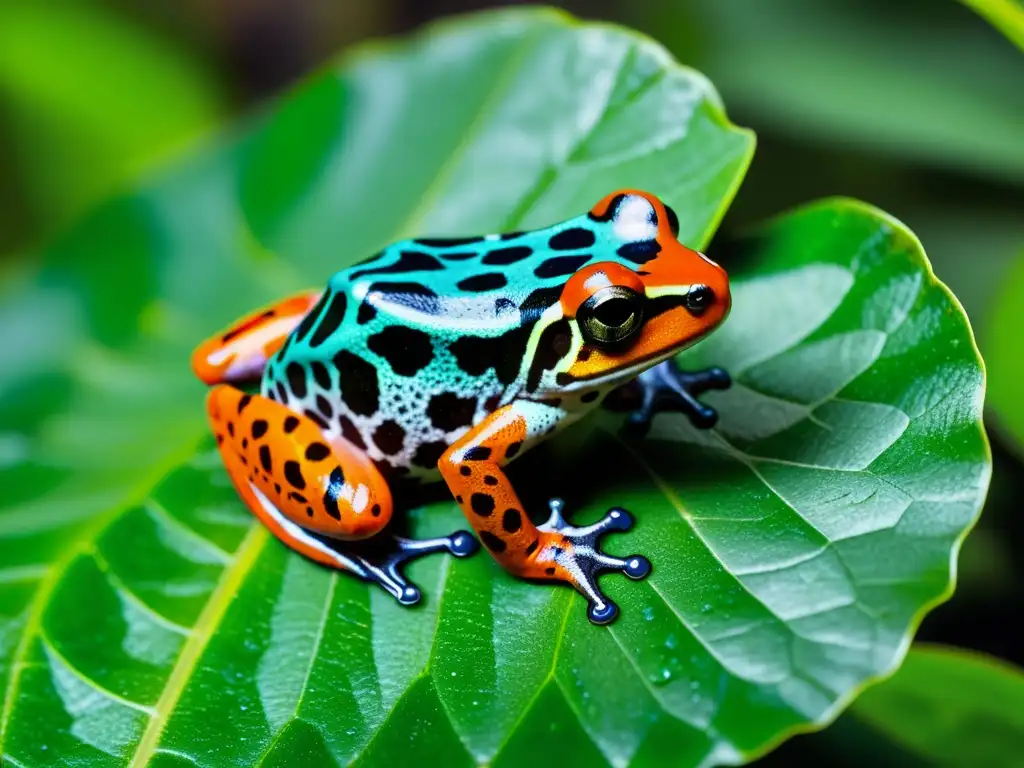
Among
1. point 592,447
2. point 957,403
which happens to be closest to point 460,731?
point 592,447

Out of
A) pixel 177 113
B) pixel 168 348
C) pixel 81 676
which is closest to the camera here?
pixel 81 676

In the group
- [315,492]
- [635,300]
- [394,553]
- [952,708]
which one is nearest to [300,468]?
[315,492]

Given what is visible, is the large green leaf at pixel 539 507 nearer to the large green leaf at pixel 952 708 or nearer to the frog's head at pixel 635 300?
the frog's head at pixel 635 300

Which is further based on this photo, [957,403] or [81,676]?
[81,676]

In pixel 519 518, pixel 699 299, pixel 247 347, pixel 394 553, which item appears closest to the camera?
pixel 699 299

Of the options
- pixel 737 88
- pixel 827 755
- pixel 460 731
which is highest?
pixel 737 88

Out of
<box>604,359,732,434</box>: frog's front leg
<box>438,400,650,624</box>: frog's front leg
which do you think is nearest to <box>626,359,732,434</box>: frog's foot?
<box>604,359,732,434</box>: frog's front leg

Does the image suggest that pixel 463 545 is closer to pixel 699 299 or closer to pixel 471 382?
pixel 471 382

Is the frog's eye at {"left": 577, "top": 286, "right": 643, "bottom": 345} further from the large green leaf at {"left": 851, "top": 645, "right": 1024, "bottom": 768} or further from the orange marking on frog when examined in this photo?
the large green leaf at {"left": 851, "top": 645, "right": 1024, "bottom": 768}

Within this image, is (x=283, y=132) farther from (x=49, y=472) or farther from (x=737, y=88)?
(x=737, y=88)
